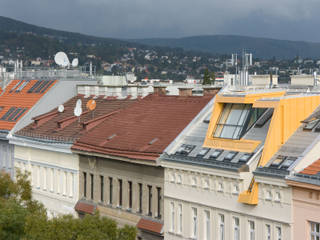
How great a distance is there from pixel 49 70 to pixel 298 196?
149ft

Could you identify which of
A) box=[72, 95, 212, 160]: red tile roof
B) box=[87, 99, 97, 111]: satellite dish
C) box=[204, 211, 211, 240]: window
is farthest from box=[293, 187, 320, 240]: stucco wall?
box=[87, 99, 97, 111]: satellite dish

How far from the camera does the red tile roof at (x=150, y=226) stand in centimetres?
4712

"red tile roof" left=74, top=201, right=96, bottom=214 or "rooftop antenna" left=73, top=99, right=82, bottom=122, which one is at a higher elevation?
"rooftop antenna" left=73, top=99, right=82, bottom=122

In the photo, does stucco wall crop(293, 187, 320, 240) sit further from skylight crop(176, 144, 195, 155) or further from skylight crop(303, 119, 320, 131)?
skylight crop(176, 144, 195, 155)

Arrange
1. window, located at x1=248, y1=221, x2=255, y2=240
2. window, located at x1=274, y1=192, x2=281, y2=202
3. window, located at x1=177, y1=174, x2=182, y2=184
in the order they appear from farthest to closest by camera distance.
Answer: window, located at x1=177, y1=174, x2=182, y2=184 → window, located at x1=248, y1=221, x2=255, y2=240 → window, located at x1=274, y1=192, x2=281, y2=202

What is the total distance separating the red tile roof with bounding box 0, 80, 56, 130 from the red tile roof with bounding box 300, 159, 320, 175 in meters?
36.5

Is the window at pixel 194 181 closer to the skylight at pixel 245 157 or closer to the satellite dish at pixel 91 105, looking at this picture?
the skylight at pixel 245 157

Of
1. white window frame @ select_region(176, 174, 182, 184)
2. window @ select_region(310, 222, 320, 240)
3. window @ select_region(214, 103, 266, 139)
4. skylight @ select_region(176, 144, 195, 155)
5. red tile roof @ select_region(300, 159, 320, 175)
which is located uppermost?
window @ select_region(214, 103, 266, 139)

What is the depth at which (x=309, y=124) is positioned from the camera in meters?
39.4

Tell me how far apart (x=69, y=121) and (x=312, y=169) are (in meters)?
29.7

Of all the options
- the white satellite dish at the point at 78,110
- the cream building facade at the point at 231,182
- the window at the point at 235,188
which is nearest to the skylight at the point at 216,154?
the cream building facade at the point at 231,182

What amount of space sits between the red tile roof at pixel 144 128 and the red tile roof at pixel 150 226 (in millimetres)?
3486

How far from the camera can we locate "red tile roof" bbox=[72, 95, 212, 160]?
48500 mm

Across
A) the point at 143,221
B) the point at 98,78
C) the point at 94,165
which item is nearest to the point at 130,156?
the point at 143,221
